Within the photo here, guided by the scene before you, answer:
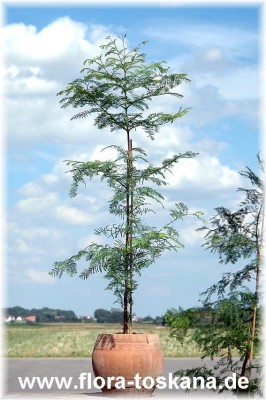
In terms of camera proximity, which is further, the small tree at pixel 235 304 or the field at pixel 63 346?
the field at pixel 63 346

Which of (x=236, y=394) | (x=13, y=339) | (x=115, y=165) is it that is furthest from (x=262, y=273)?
(x=13, y=339)

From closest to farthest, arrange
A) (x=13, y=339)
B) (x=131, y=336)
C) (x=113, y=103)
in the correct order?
(x=131, y=336) < (x=113, y=103) < (x=13, y=339)

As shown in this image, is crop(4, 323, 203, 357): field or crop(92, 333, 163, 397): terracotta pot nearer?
crop(92, 333, 163, 397): terracotta pot

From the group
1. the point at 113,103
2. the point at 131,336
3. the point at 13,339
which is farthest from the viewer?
the point at 13,339

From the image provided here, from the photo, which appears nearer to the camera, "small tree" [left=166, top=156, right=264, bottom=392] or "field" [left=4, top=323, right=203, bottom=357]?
"small tree" [left=166, top=156, right=264, bottom=392]

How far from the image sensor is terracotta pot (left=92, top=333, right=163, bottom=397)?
9844 millimetres

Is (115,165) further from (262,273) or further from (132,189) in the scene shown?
(262,273)

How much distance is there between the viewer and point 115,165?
34.6ft

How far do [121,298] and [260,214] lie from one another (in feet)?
6.40

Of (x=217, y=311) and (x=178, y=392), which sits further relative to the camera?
(x=178, y=392)

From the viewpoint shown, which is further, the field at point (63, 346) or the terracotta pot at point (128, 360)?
the field at point (63, 346)

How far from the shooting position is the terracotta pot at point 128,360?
32.3ft

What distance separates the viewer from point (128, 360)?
9828 mm

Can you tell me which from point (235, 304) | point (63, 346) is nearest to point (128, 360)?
point (235, 304)
